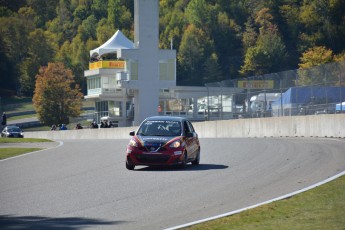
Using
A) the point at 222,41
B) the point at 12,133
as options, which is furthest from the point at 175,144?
the point at 222,41

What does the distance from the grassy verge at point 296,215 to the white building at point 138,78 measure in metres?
47.8

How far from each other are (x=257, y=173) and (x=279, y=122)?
23.4 meters

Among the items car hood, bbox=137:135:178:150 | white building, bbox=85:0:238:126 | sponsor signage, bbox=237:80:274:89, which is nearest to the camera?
car hood, bbox=137:135:178:150

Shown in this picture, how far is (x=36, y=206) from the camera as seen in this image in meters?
16.6

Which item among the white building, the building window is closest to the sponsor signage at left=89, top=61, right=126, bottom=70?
the white building

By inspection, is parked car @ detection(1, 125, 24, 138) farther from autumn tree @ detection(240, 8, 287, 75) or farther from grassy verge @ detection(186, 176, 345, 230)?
autumn tree @ detection(240, 8, 287, 75)

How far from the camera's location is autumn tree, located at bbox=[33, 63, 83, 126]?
404 feet

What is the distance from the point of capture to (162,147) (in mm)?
23656

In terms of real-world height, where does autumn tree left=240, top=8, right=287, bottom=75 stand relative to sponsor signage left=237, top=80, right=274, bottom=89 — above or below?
above

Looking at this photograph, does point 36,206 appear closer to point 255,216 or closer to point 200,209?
point 200,209

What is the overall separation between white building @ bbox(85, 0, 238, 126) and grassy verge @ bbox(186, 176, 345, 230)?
47.8 m

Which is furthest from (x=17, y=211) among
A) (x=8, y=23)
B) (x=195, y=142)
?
(x=8, y=23)

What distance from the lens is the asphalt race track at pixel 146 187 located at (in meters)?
15.0

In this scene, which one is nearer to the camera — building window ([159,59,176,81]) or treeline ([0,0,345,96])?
building window ([159,59,176,81])
